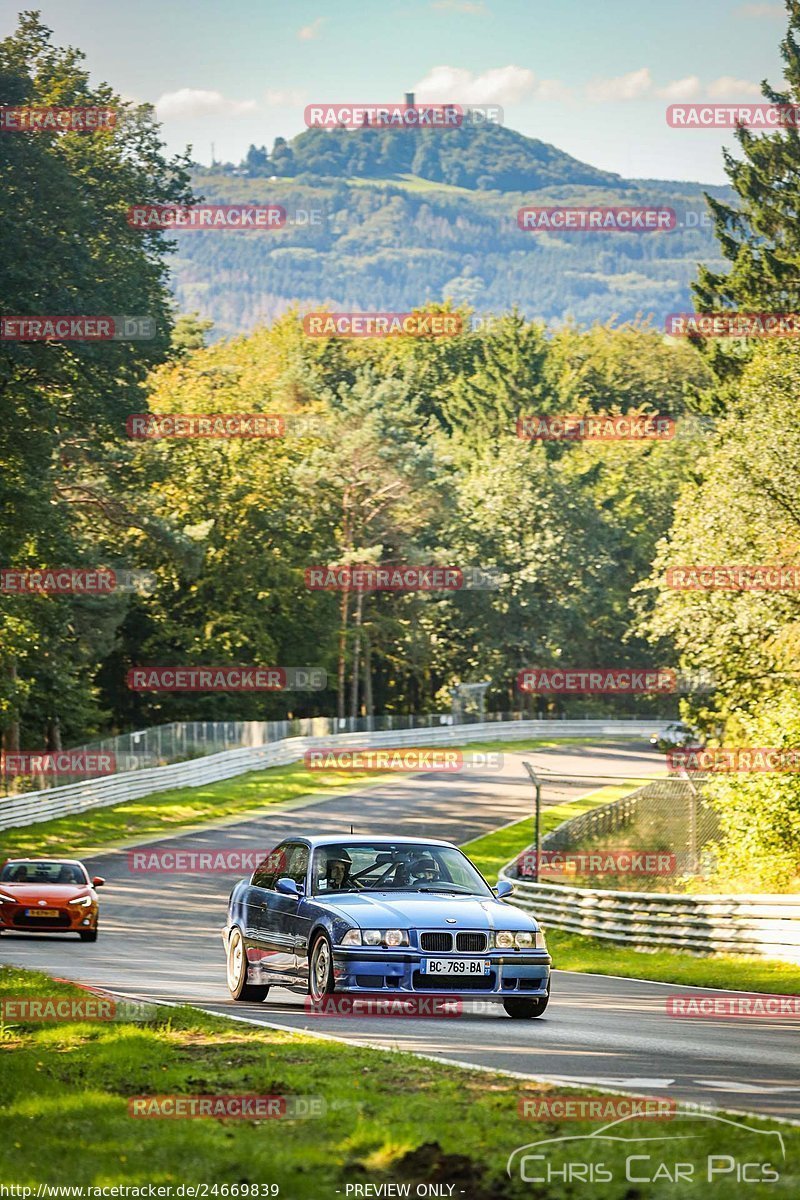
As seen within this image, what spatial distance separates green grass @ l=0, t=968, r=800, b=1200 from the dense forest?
17.7 m

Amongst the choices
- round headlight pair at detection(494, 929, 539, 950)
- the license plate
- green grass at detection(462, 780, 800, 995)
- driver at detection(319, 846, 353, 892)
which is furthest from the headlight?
green grass at detection(462, 780, 800, 995)

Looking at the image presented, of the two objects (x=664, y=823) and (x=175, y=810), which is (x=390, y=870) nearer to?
(x=664, y=823)

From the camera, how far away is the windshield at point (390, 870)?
46.2 ft

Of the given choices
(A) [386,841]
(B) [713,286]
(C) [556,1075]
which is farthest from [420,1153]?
(B) [713,286]

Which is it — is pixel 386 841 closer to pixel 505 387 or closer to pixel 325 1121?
pixel 325 1121

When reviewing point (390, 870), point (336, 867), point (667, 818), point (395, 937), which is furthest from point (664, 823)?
point (395, 937)

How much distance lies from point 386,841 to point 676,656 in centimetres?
8530

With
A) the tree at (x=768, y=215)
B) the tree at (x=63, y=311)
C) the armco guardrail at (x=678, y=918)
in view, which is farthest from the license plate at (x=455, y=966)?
the tree at (x=768, y=215)

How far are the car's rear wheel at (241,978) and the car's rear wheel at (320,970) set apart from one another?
56.7 inches

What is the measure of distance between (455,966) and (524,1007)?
984 millimetres

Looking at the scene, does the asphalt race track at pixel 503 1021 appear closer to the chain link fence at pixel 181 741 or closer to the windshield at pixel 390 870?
the windshield at pixel 390 870

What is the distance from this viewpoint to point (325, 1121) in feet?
26.5

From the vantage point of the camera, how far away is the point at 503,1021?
1345cm

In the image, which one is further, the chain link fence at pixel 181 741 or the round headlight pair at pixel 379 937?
the chain link fence at pixel 181 741
